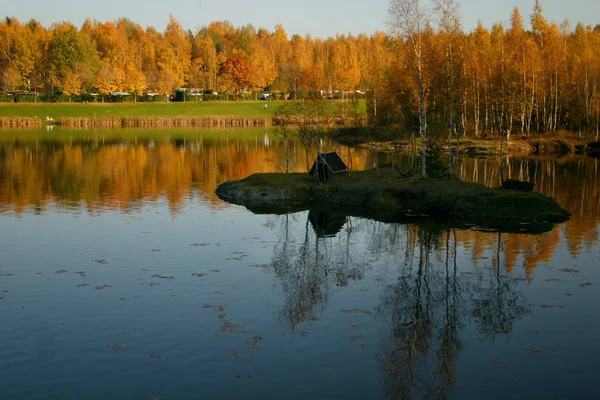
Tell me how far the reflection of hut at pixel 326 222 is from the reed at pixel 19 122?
102018 mm

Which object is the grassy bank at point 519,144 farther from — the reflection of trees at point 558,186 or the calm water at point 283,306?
the calm water at point 283,306

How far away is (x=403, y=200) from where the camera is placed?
4156cm

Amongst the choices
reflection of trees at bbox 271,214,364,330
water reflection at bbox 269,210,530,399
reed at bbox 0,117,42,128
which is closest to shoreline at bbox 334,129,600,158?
water reflection at bbox 269,210,530,399

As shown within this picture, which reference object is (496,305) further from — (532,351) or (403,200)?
(403,200)

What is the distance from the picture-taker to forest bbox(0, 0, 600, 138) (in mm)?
54000

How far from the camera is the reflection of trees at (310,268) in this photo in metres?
22.9

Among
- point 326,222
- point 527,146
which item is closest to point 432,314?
point 326,222

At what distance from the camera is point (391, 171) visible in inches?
1972

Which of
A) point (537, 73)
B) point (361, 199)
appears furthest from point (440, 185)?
point (537, 73)

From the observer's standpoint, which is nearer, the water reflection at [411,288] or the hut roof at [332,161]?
the water reflection at [411,288]

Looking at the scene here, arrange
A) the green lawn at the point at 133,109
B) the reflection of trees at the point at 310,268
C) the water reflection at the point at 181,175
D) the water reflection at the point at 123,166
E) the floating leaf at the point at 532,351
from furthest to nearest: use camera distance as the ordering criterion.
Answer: the green lawn at the point at 133,109, the water reflection at the point at 123,166, the water reflection at the point at 181,175, the reflection of trees at the point at 310,268, the floating leaf at the point at 532,351

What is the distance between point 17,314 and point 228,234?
14134 mm

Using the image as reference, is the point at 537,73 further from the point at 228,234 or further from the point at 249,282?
the point at 249,282

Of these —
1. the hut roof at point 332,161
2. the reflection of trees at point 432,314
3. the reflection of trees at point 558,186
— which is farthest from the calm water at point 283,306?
the hut roof at point 332,161
